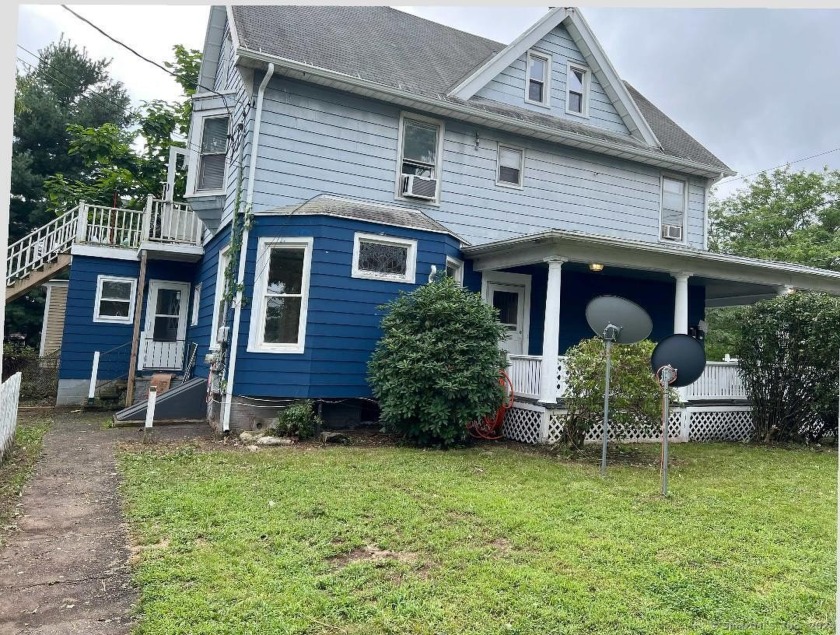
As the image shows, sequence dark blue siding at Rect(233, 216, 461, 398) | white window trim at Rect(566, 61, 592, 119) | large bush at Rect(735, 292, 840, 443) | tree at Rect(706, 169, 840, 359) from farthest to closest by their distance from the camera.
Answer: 1. tree at Rect(706, 169, 840, 359)
2. white window trim at Rect(566, 61, 592, 119)
3. large bush at Rect(735, 292, 840, 443)
4. dark blue siding at Rect(233, 216, 461, 398)

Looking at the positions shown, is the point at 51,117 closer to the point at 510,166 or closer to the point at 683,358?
the point at 510,166

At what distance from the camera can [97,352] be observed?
11.6m

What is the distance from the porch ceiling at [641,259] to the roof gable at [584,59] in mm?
3639

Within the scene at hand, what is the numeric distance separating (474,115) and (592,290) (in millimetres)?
4363

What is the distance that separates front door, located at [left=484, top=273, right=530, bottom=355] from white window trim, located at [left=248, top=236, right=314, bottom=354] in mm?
3843

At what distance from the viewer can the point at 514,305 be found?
1085 centimetres

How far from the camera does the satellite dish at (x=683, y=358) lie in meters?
5.83

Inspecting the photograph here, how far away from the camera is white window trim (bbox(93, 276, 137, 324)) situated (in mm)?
11992

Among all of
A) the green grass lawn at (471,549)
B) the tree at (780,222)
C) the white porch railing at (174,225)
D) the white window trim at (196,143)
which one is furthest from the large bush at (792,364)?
the tree at (780,222)

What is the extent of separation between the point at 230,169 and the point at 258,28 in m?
2.53

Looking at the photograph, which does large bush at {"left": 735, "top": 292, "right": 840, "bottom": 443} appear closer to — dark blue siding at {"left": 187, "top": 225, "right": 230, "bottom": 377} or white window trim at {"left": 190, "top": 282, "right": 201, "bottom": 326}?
dark blue siding at {"left": 187, "top": 225, "right": 230, "bottom": 377}

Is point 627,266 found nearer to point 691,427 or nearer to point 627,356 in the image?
point 627,356

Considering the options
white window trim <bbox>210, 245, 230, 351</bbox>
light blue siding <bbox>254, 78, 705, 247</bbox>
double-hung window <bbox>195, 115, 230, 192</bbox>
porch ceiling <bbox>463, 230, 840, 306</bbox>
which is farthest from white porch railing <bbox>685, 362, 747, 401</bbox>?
double-hung window <bbox>195, 115, 230, 192</bbox>

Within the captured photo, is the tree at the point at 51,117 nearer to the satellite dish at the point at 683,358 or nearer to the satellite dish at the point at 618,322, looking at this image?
the satellite dish at the point at 618,322
